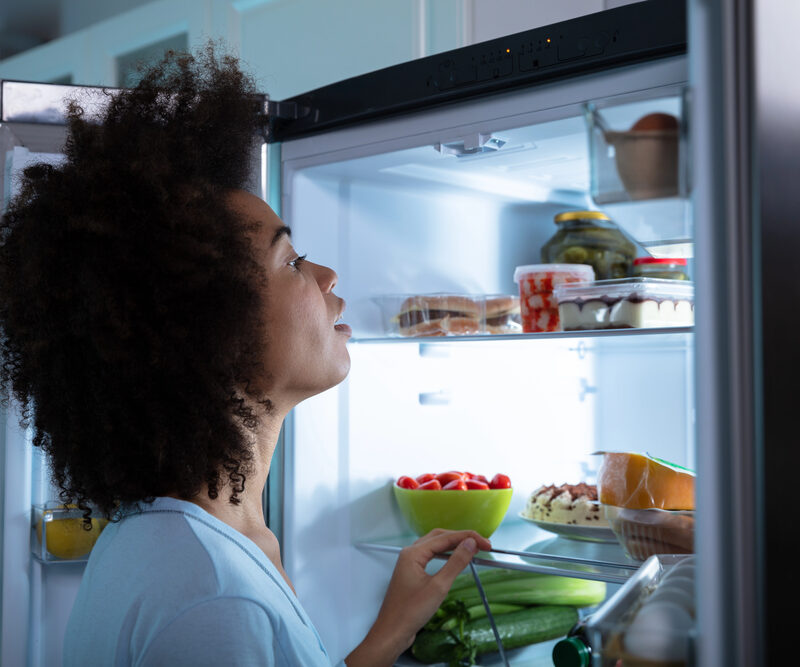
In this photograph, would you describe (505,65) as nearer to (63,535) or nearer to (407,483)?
(407,483)

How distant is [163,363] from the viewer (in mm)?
1000

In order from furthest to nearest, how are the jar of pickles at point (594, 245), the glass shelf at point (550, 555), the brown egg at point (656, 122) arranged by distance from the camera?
the jar of pickles at point (594, 245), the glass shelf at point (550, 555), the brown egg at point (656, 122)

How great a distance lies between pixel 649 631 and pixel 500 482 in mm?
842

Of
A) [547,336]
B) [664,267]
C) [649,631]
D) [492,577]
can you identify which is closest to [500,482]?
[492,577]

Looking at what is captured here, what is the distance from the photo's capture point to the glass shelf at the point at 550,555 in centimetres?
120

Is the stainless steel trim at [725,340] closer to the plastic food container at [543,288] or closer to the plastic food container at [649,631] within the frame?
the plastic food container at [649,631]

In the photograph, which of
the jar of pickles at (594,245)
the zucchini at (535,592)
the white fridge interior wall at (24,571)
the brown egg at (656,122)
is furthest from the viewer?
the zucchini at (535,592)

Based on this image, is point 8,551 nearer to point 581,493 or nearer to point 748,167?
point 581,493

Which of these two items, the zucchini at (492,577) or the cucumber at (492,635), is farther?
the zucchini at (492,577)

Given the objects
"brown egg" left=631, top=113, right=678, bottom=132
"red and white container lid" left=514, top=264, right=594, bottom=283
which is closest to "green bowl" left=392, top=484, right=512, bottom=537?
"red and white container lid" left=514, top=264, right=594, bottom=283

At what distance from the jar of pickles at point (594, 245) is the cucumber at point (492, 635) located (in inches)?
24.3

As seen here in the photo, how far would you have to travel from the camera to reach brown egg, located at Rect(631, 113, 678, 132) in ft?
2.40

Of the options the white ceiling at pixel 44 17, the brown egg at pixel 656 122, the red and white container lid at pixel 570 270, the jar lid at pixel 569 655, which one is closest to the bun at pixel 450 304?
the red and white container lid at pixel 570 270

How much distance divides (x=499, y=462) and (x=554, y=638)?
1.09 ft
